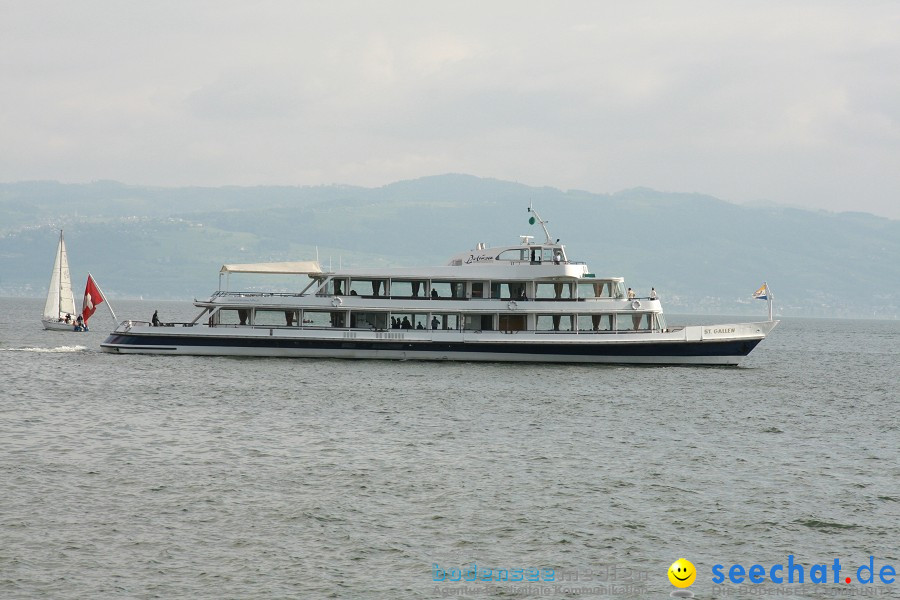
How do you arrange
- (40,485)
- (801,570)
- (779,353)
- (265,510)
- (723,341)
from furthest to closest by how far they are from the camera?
(779,353)
(723,341)
(40,485)
(265,510)
(801,570)

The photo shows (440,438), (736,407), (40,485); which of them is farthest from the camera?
(736,407)

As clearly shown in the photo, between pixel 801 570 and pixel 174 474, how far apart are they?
16.0 m

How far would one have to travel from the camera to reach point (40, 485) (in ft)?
90.1

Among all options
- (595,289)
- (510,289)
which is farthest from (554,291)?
(510,289)

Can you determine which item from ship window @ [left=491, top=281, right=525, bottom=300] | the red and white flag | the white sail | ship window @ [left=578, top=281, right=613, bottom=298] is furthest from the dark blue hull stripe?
the white sail

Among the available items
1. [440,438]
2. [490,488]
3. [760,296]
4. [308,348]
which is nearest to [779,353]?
[760,296]

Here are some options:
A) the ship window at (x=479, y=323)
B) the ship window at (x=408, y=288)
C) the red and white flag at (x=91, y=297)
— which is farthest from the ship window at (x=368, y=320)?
the red and white flag at (x=91, y=297)

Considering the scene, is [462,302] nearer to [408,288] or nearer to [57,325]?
[408,288]

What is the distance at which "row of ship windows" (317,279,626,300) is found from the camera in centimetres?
5834

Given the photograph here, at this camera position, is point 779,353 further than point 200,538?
Yes

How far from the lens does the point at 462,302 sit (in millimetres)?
58094

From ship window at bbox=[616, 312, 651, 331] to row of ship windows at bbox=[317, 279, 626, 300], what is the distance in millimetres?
1167

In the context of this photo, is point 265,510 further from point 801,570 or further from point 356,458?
point 801,570

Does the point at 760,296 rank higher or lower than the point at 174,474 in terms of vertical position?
higher
